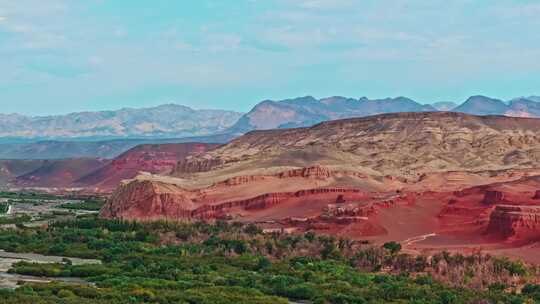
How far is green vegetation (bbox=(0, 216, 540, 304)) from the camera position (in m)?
35.8

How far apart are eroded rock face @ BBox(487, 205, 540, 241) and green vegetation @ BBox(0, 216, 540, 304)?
865 centimetres

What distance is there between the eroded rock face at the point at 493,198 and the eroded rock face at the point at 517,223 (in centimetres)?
986

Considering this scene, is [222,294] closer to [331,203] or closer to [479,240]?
[479,240]

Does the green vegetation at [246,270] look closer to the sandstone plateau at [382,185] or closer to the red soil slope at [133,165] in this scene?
the sandstone plateau at [382,185]

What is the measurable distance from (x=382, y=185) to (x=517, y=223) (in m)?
33.1

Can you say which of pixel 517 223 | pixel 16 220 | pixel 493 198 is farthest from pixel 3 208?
A: pixel 517 223

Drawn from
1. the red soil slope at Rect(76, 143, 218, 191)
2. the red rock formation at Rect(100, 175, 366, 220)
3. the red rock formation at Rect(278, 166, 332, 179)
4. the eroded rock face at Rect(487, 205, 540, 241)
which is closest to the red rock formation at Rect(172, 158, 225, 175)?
the red rock formation at Rect(278, 166, 332, 179)

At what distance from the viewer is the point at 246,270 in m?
45.4

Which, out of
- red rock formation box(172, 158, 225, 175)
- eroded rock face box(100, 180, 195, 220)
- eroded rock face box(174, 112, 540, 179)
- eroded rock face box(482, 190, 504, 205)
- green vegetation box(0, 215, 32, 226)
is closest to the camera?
eroded rock face box(482, 190, 504, 205)

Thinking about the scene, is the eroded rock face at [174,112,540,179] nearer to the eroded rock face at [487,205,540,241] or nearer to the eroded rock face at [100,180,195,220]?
the eroded rock face at [100,180,195,220]

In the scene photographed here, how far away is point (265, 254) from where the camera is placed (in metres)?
51.2

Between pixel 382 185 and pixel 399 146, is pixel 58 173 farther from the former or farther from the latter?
pixel 382 185

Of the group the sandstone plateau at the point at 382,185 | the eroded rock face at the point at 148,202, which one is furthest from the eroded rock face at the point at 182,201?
the sandstone plateau at the point at 382,185

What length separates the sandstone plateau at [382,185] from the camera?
6194 cm
